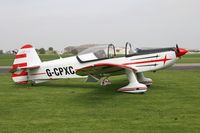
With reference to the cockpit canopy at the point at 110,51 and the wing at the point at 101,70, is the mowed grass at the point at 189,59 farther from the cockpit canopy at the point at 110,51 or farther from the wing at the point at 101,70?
the wing at the point at 101,70

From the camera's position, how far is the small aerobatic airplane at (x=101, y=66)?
376 inches

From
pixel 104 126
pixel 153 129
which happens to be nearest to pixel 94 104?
pixel 104 126

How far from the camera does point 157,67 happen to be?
33.3 ft

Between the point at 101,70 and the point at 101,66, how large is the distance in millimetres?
770

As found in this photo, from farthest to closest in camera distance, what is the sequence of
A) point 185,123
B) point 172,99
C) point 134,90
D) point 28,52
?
point 28,52, point 134,90, point 172,99, point 185,123

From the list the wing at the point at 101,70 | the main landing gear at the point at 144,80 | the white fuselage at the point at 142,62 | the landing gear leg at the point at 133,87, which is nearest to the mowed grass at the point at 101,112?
the landing gear leg at the point at 133,87

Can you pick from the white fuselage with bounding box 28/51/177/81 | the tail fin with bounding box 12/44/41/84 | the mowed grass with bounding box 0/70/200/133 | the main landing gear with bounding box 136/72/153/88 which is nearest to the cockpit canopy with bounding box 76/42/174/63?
the white fuselage with bounding box 28/51/177/81

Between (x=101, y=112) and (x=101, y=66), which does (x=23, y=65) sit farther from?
(x=101, y=112)

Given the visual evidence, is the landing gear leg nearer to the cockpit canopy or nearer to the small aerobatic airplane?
the small aerobatic airplane

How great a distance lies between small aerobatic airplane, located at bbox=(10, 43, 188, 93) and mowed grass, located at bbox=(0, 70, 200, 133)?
0.76 metres

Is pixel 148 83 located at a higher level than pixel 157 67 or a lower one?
lower

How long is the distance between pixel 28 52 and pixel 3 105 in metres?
4.77

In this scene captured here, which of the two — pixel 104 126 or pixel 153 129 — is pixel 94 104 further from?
pixel 153 129

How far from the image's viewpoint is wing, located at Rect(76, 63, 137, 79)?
28.3ft
